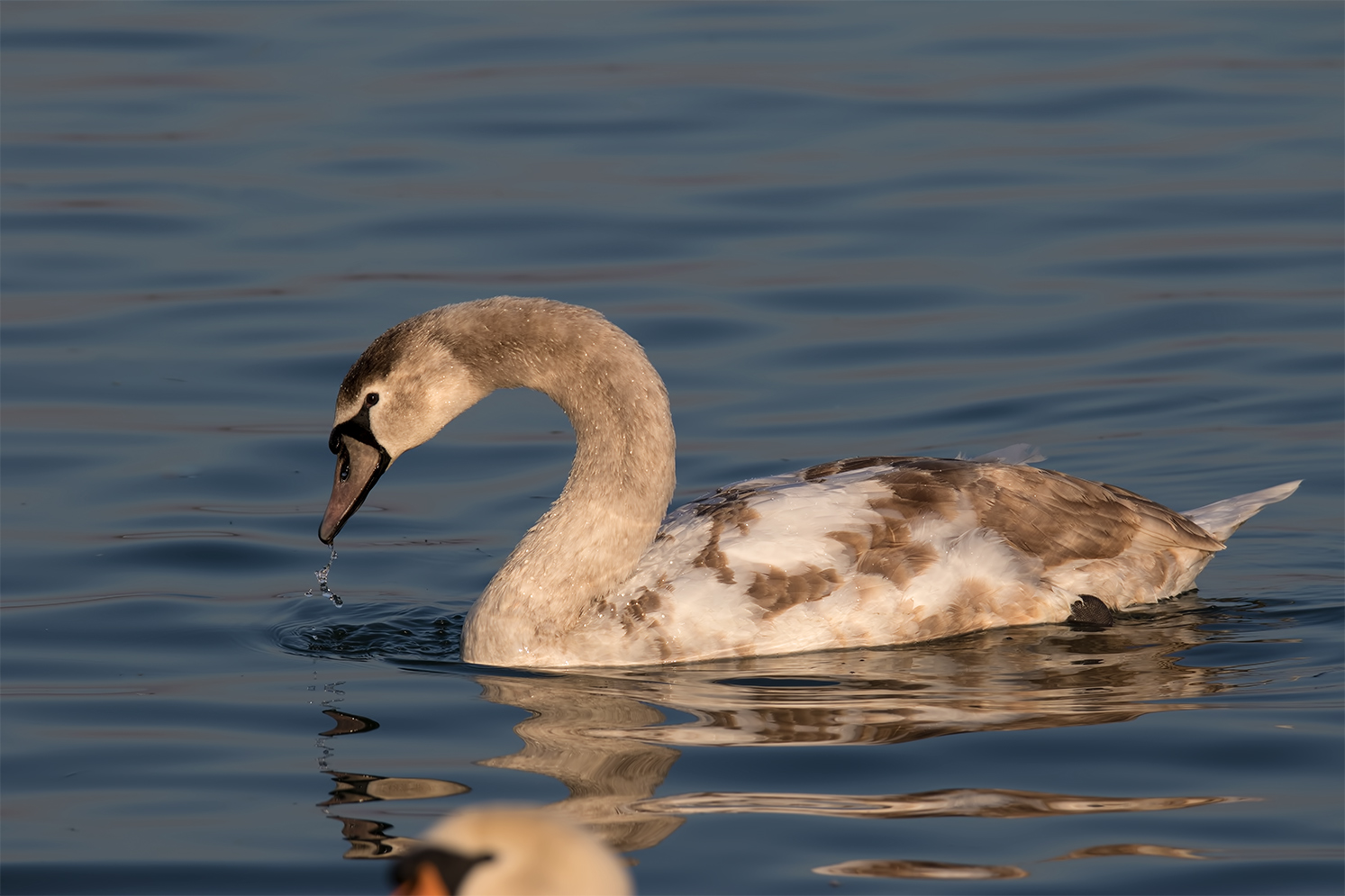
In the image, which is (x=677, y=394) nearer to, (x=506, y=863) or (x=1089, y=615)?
(x=1089, y=615)

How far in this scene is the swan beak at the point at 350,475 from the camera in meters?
8.88

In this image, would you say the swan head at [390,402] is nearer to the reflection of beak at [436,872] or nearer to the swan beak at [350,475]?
the swan beak at [350,475]

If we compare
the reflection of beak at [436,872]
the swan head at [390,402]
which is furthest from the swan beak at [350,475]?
the reflection of beak at [436,872]

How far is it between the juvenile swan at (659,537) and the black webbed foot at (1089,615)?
1 centimetres

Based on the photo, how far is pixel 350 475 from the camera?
352 inches

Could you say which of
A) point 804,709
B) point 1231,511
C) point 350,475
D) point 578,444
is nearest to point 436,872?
point 804,709

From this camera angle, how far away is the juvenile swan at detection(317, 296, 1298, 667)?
27.9 ft

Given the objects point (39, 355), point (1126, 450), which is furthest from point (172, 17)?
point (1126, 450)

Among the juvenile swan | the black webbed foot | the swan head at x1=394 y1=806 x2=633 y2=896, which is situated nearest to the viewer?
the swan head at x1=394 y1=806 x2=633 y2=896

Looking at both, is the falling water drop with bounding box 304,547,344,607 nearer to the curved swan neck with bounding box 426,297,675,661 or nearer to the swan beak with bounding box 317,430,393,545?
the swan beak with bounding box 317,430,393,545

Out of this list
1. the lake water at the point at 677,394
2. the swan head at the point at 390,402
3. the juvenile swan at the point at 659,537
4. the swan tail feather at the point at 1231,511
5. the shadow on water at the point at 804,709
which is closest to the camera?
the shadow on water at the point at 804,709

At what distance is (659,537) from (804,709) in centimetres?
147

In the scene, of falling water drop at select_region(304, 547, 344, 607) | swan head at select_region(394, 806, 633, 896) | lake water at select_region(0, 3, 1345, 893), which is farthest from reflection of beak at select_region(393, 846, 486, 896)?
falling water drop at select_region(304, 547, 344, 607)

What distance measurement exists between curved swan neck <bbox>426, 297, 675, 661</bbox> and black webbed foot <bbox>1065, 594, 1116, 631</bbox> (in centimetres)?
187
